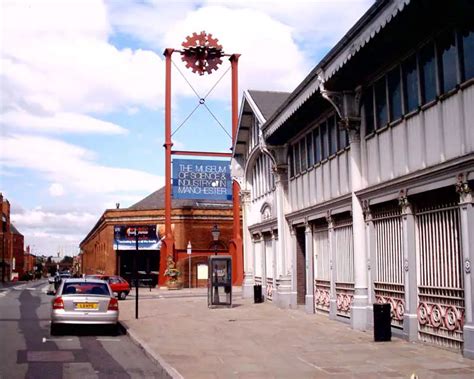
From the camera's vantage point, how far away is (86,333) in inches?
713

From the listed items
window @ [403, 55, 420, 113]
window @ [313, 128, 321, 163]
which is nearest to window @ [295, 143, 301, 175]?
window @ [313, 128, 321, 163]

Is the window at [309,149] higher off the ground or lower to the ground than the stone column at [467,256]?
higher

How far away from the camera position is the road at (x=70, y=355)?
11.8 m

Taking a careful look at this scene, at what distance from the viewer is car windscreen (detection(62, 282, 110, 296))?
17672 mm

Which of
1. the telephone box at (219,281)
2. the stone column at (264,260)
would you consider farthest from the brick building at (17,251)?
the telephone box at (219,281)

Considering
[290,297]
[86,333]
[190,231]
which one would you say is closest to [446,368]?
[86,333]

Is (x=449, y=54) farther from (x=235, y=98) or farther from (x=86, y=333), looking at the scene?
(x=235, y=98)

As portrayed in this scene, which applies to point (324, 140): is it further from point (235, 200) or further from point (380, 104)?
point (235, 200)

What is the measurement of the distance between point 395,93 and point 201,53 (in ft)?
99.0

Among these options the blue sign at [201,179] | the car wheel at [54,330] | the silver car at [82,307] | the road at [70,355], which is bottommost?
the road at [70,355]

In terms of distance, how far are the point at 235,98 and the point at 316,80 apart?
28702mm

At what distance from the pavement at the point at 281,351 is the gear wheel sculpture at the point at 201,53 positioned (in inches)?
1013

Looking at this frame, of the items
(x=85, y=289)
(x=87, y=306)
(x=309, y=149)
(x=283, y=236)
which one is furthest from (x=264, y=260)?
(x=87, y=306)

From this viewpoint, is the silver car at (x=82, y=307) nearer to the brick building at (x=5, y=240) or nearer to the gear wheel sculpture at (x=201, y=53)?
the gear wheel sculpture at (x=201, y=53)
